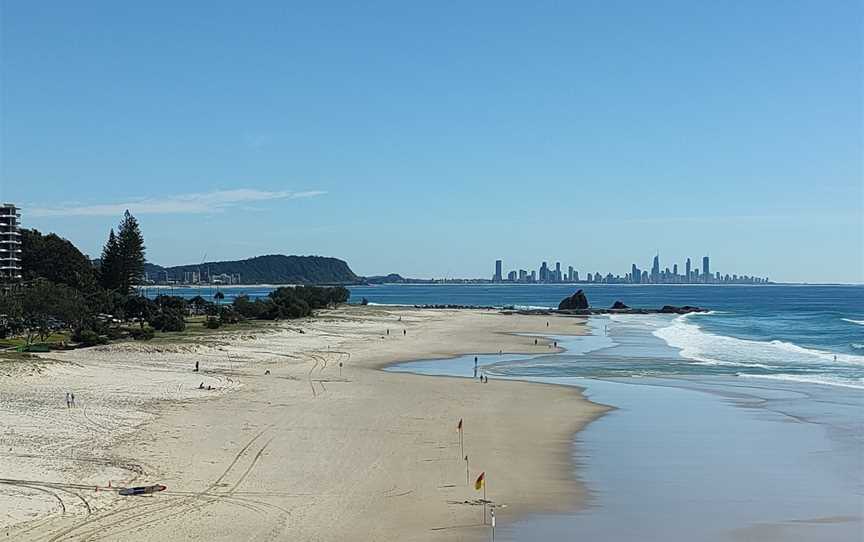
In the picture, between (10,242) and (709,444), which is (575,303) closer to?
(10,242)

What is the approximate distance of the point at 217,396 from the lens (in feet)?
100

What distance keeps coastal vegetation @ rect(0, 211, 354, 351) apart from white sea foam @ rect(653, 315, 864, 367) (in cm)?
3176

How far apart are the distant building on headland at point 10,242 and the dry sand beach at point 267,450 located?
50397 mm

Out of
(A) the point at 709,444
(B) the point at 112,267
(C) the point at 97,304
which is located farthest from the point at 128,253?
(A) the point at 709,444

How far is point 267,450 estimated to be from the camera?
71.1ft

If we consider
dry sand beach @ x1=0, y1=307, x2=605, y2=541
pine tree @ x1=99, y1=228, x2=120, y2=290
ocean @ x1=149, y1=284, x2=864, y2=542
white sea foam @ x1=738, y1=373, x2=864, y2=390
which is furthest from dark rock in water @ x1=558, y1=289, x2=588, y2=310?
dry sand beach @ x1=0, y1=307, x2=605, y2=541

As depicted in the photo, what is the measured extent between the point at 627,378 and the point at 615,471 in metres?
19.7

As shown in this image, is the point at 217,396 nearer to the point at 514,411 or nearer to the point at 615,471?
the point at 514,411

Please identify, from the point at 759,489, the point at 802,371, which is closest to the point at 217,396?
the point at 759,489

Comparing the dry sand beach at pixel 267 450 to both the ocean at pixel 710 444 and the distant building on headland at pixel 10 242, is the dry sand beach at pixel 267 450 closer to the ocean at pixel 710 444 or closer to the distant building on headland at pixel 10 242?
the ocean at pixel 710 444

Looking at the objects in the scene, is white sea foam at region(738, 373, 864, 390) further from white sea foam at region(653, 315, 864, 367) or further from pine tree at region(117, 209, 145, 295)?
pine tree at region(117, 209, 145, 295)

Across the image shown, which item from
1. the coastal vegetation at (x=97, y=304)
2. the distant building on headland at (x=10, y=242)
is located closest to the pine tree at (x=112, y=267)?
the coastal vegetation at (x=97, y=304)

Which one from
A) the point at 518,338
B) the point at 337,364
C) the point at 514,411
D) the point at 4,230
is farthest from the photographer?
the point at 4,230

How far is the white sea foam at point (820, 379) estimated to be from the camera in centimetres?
3709
